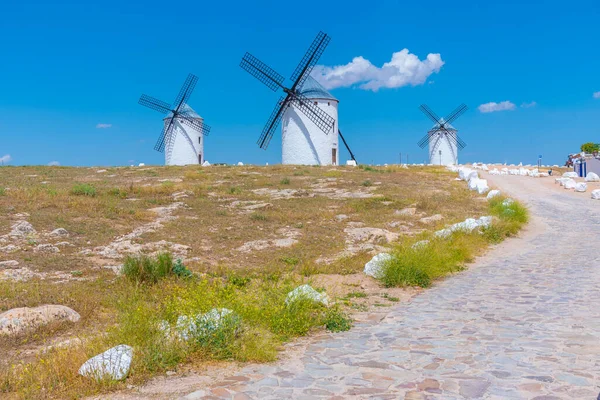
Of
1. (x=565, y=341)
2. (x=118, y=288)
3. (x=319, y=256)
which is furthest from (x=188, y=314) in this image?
(x=319, y=256)

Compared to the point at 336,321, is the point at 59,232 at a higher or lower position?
higher

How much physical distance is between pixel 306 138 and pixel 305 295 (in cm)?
3386

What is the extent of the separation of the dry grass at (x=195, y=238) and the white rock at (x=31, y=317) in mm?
155

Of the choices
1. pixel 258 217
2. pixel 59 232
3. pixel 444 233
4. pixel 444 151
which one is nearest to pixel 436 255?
pixel 444 233

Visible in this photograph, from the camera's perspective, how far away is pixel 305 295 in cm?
666

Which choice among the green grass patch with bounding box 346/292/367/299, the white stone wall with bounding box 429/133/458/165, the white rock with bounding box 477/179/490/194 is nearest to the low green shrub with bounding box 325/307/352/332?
the green grass patch with bounding box 346/292/367/299

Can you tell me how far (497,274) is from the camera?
32.3ft

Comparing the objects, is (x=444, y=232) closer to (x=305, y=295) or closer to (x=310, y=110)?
(x=305, y=295)

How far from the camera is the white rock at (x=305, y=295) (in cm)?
652

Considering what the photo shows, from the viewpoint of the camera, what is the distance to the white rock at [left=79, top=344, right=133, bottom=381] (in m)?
4.47

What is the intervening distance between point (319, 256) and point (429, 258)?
8.06 feet

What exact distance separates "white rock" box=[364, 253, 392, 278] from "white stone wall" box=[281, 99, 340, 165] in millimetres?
30980

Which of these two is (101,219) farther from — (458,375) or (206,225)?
(458,375)

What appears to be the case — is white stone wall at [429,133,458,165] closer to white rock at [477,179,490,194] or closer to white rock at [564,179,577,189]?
white rock at [564,179,577,189]
